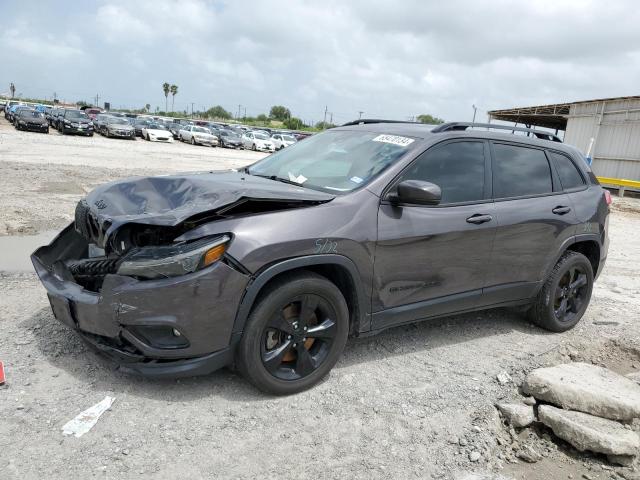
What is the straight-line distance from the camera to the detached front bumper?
3.01 m

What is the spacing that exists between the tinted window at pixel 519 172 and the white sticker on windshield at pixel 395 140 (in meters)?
0.88

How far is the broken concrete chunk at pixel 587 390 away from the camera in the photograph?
3.56 m

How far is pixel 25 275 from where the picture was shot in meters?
5.40

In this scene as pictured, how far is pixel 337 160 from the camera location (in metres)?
4.23

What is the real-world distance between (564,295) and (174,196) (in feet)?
12.3

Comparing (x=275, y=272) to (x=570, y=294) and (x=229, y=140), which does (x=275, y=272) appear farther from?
(x=229, y=140)

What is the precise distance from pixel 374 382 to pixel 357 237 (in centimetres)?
104

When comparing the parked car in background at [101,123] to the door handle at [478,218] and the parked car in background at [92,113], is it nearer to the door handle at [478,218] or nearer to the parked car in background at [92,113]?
the parked car in background at [92,113]

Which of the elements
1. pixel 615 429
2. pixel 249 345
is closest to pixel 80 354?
pixel 249 345

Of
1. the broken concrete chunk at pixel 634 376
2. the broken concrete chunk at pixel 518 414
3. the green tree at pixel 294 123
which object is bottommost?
the broken concrete chunk at pixel 518 414

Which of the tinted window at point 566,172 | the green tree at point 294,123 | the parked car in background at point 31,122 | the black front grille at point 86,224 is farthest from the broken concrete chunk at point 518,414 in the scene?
the green tree at point 294,123

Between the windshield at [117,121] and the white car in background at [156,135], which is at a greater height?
the windshield at [117,121]

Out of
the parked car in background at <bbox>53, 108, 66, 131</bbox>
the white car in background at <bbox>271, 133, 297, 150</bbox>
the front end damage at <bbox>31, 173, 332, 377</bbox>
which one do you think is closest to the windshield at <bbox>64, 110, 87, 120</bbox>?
the parked car in background at <bbox>53, 108, 66, 131</bbox>

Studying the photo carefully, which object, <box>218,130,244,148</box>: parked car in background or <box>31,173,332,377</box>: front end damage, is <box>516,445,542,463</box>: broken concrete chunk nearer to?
<box>31,173,332,377</box>: front end damage
